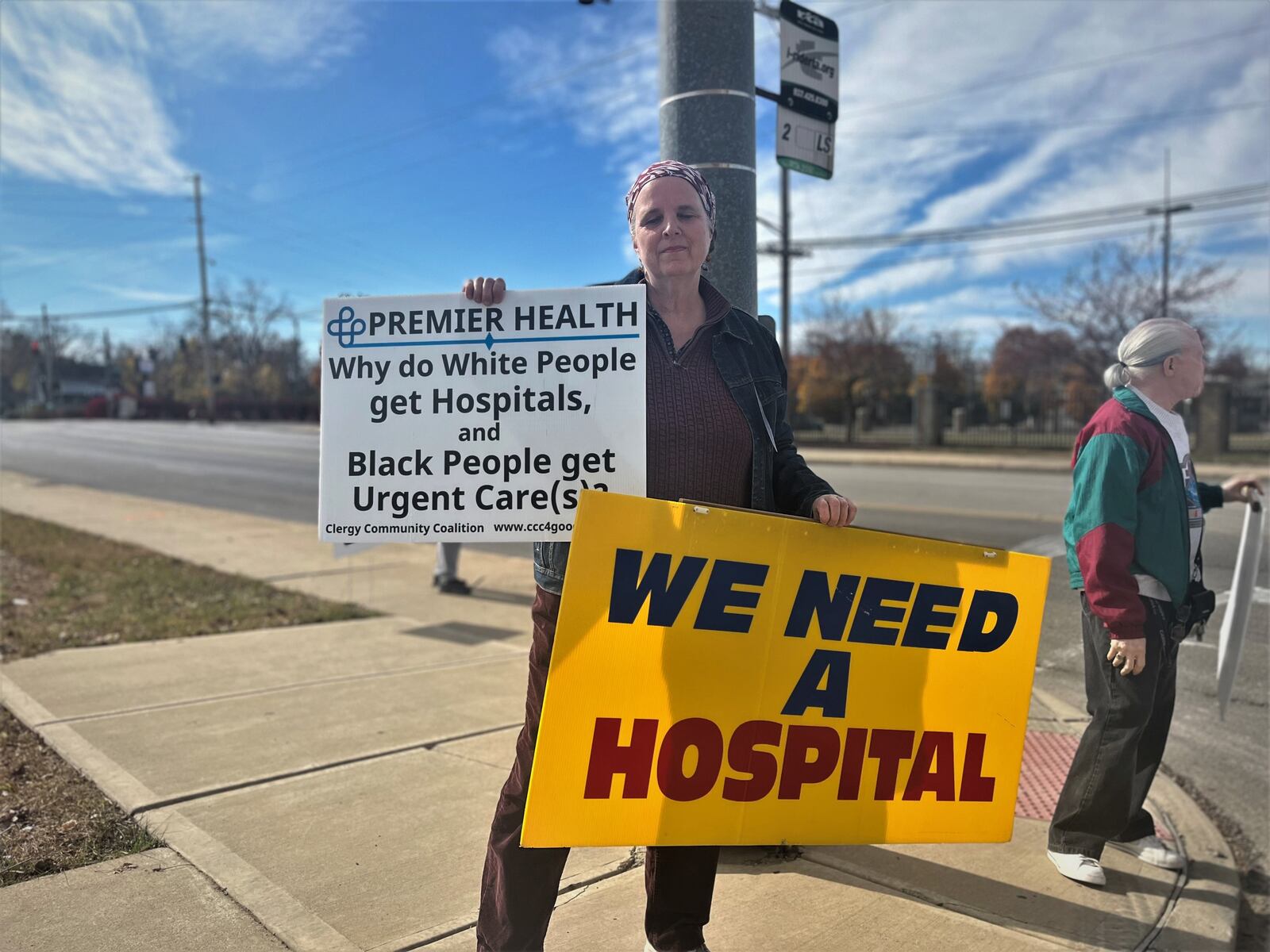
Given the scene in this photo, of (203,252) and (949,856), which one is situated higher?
Answer: (203,252)

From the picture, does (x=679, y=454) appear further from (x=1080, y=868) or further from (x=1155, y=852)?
(x=1155, y=852)

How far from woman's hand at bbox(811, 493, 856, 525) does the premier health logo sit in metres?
1.32

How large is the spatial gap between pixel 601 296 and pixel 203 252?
69676mm

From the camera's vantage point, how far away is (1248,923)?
3012mm

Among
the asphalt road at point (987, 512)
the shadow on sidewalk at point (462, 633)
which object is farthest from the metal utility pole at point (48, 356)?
the shadow on sidewalk at point (462, 633)

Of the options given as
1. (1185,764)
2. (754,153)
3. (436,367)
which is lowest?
(1185,764)

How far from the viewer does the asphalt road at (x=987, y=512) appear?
14.8 ft

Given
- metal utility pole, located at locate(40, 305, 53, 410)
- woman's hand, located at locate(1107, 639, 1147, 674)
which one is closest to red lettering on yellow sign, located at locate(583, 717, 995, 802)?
woman's hand, located at locate(1107, 639, 1147, 674)

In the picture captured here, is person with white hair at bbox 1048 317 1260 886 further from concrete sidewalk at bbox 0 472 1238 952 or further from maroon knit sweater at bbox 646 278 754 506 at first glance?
maroon knit sweater at bbox 646 278 754 506

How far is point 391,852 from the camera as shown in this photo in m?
3.07

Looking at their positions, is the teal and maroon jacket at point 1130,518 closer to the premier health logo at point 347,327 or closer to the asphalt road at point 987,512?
the asphalt road at point 987,512

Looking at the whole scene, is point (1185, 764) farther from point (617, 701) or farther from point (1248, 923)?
point (617, 701)

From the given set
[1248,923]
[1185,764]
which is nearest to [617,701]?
[1248,923]

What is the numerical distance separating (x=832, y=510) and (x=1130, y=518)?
1186 millimetres
